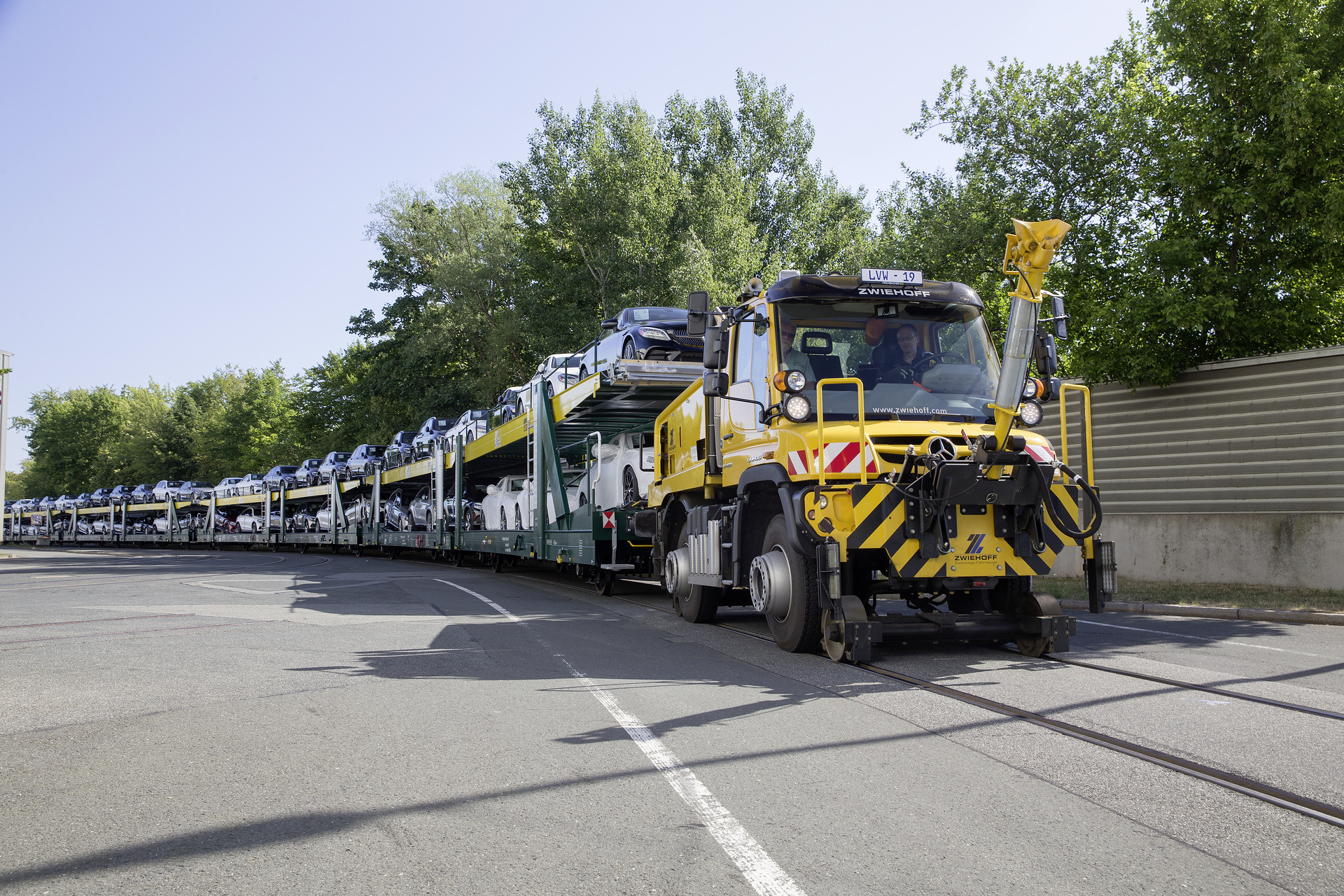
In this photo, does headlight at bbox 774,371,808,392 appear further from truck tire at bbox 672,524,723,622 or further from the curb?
the curb

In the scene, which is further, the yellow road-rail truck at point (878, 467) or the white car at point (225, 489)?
the white car at point (225, 489)

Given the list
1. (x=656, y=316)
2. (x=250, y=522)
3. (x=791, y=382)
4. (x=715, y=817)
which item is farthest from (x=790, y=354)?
(x=250, y=522)

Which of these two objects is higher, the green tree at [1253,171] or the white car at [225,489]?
the green tree at [1253,171]

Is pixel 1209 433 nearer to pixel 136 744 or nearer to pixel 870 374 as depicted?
pixel 870 374

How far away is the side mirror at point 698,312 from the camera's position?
29.1 ft

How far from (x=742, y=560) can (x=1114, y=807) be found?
4.99 metres

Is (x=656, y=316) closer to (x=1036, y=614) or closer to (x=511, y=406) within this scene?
(x=511, y=406)

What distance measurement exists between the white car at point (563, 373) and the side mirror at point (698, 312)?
6375 millimetres

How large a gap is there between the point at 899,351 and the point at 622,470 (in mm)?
6795

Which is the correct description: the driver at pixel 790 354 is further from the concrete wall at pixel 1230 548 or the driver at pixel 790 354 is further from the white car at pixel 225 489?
the white car at pixel 225 489

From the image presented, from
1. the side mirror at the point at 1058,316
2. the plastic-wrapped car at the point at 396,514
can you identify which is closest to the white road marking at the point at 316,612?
the side mirror at the point at 1058,316

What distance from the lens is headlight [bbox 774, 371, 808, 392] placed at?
25.6 feet

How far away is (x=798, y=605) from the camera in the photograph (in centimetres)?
800

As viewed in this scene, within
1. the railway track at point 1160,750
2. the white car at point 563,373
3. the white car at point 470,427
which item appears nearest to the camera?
the railway track at point 1160,750
